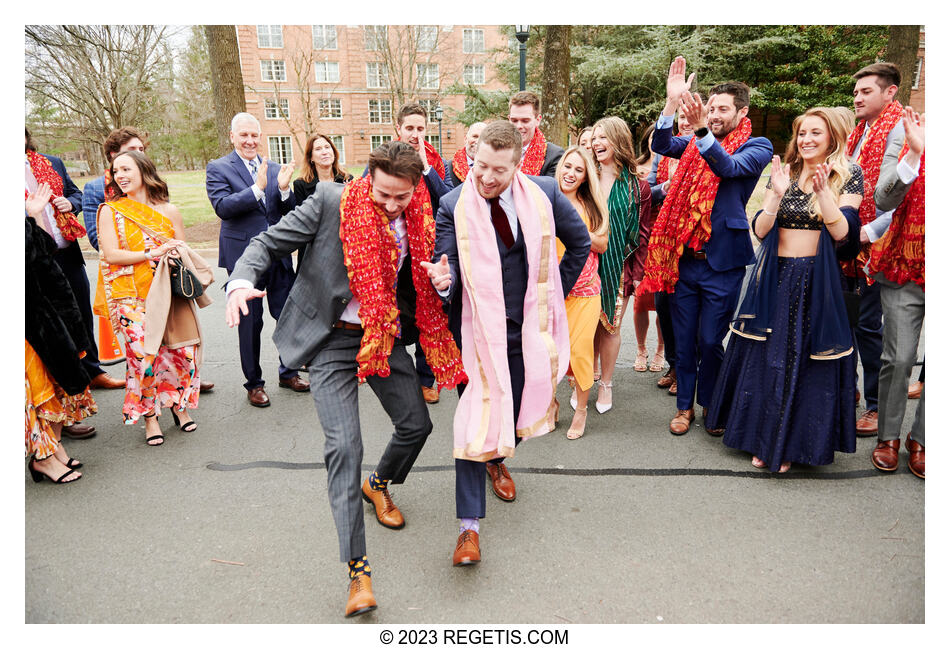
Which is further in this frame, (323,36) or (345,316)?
(323,36)

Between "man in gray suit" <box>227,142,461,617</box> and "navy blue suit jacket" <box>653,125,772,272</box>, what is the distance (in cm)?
210

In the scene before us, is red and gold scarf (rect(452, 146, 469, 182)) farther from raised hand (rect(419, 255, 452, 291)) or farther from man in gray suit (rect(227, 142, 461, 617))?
raised hand (rect(419, 255, 452, 291))

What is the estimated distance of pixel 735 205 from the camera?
3.84m

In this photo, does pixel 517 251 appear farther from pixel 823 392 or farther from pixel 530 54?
pixel 530 54

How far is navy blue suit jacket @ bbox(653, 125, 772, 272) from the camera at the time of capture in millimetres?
3709

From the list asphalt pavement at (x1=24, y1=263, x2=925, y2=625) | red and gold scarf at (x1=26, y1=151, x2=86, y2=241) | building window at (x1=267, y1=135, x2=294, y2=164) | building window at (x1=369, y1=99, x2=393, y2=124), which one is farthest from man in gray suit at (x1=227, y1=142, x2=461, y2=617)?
building window at (x1=369, y1=99, x2=393, y2=124)

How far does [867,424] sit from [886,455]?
562 millimetres

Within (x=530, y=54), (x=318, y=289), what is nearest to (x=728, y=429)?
(x=318, y=289)

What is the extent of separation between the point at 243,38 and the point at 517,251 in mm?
36036

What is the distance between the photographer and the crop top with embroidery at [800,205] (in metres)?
3.34

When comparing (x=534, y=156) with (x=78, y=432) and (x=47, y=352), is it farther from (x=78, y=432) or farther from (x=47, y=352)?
(x=78, y=432)

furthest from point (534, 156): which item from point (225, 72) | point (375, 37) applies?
point (375, 37)

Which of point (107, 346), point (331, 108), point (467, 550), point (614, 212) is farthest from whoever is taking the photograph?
point (331, 108)

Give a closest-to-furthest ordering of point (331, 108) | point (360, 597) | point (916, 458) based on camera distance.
A: 1. point (360, 597)
2. point (916, 458)
3. point (331, 108)
